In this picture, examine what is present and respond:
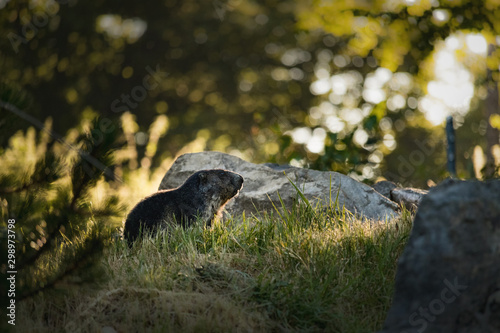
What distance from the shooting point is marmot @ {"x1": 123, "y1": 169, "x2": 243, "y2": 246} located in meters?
5.49

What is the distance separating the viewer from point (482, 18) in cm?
913

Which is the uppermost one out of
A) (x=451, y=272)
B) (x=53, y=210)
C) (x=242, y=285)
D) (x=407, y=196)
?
(x=53, y=210)

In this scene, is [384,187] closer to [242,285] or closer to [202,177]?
[202,177]

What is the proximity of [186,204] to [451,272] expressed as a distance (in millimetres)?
2997

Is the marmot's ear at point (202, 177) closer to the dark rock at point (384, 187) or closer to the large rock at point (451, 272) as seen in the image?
the large rock at point (451, 272)

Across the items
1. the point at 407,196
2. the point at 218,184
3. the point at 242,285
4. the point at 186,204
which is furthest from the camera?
the point at 407,196

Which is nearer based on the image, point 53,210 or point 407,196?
point 53,210

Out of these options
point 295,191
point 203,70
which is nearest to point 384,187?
point 295,191

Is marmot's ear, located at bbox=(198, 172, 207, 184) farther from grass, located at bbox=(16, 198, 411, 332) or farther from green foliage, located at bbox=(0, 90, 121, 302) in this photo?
green foliage, located at bbox=(0, 90, 121, 302)

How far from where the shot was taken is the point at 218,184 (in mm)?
5816

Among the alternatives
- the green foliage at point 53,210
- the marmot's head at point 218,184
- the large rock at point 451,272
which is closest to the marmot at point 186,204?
the marmot's head at point 218,184

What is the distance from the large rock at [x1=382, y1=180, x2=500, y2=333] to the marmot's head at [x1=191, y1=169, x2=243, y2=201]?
2.68 m

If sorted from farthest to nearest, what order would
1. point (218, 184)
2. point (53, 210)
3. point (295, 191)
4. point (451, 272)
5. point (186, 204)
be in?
point (295, 191) → point (218, 184) → point (186, 204) → point (53, 210) → point (451, 272)

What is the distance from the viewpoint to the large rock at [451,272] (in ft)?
11.0
